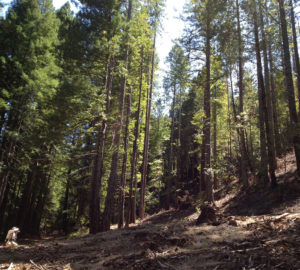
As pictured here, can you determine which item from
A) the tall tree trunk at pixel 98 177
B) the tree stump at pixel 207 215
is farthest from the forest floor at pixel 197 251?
the tall tree trunk at pixel 98 177

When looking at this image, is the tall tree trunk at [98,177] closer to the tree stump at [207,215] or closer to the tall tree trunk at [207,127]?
the tall tree trunk at [207,127]

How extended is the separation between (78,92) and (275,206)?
10.8m

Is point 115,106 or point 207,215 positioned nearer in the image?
point 207,215

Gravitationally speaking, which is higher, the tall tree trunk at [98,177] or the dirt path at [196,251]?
the tall tree trunk at [98,177]

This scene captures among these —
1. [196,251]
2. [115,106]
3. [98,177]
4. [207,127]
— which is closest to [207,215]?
[196,251]

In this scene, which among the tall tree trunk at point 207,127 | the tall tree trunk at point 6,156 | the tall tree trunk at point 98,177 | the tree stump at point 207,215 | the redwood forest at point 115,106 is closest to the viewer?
the redwood forest at point 115,106

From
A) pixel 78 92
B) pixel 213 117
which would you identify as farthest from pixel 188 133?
pixel 78 92

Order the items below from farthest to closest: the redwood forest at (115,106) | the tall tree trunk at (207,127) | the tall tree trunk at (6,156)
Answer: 1. the tall tree trunk at (6,156)
2. the tall tree trunk at (207,127)
3. the redwood forest at (115,106)

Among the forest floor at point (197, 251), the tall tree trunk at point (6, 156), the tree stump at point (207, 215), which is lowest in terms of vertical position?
the forest floor at point (197, 251)

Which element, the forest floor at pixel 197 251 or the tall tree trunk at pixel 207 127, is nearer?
the forest floor at pixel 197 251

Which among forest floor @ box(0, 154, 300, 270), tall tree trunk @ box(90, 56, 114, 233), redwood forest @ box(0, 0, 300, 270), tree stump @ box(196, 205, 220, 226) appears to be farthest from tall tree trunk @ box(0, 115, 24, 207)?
tree stump @ box(196, 205, 220, 226)

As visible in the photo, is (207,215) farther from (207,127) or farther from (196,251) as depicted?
(207,127)

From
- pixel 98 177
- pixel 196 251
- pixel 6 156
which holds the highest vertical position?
pixel 6 156

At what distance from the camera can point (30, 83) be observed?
41.5 feet
